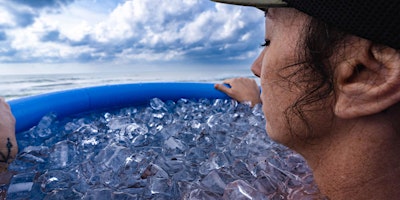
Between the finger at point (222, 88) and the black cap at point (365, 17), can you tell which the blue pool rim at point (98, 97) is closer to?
the finger at point (222, 88)

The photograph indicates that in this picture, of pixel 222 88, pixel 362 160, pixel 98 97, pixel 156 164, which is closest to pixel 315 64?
pixel 362 160

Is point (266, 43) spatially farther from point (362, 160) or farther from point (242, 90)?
point (242, 90)

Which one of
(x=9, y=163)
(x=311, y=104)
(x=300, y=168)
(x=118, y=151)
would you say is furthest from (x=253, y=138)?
(x=9, y=163)

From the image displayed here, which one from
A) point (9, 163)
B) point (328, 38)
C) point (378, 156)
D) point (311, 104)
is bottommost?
point (9, 163)

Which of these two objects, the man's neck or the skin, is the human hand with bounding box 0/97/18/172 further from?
the man's neck

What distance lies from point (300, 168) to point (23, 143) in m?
1.83

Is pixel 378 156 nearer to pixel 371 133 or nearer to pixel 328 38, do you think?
pixel 371 133

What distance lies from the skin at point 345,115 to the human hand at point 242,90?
7.48 ft

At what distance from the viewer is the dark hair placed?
0.70m

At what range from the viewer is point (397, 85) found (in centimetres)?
64

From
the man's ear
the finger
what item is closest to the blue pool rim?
the finger

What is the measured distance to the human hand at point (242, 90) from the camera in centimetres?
333

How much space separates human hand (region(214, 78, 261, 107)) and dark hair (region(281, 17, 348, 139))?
2426 millimetres

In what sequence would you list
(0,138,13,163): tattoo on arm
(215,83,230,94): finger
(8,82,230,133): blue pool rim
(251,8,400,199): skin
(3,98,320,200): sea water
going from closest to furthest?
(251,8,400,199): skin
(3,98,320,200): sea water
(0,138,13,163): tattoo on arm
(8,82,230,133): blue pool rim
(215,83,230,94): finger
